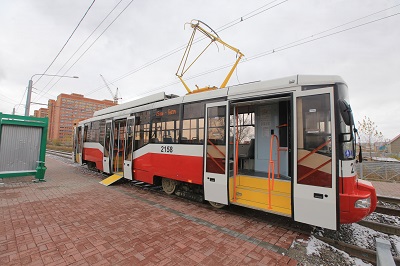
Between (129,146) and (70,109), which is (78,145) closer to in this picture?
(129,146)

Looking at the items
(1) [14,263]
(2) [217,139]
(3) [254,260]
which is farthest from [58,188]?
(3) [254,260]

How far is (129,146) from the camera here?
26.8 ft

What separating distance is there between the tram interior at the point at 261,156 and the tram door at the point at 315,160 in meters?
0.51

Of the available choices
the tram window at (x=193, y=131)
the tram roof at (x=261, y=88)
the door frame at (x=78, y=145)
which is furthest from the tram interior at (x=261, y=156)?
the door frame at (x=78, y=145)

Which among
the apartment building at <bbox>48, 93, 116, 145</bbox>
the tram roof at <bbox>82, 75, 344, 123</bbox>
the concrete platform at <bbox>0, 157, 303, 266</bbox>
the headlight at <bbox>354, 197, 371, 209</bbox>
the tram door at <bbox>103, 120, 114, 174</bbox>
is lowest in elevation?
the concrete platform at <bbox>0, 157, 303, 266</bbox>

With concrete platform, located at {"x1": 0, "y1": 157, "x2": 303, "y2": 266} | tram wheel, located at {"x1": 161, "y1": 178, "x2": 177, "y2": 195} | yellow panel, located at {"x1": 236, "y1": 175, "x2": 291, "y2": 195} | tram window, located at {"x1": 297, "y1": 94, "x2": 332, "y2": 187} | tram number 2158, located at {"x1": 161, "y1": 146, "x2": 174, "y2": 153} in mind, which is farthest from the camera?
tram wheel, located at {"x1": 161, "y1": 178, "x2": 177, "y2": 195}

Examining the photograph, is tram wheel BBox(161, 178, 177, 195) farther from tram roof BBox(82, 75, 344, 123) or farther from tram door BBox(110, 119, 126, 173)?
tram door BBox(110, 119, 126, 173)

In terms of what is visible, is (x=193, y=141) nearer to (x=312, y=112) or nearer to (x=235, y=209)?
(x=235, y=209)

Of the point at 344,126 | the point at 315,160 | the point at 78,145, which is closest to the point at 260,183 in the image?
the point at 315,160

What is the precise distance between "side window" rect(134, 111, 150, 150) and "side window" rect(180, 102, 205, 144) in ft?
6.29

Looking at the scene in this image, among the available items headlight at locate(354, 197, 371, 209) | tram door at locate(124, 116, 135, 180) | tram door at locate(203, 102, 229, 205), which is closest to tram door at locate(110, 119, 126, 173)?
tram door at locate(124, 116, 135, 180)

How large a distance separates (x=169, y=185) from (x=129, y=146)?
252cm

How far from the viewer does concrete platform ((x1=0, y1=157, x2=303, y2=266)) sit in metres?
3.18

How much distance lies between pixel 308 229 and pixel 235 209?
1843mm
